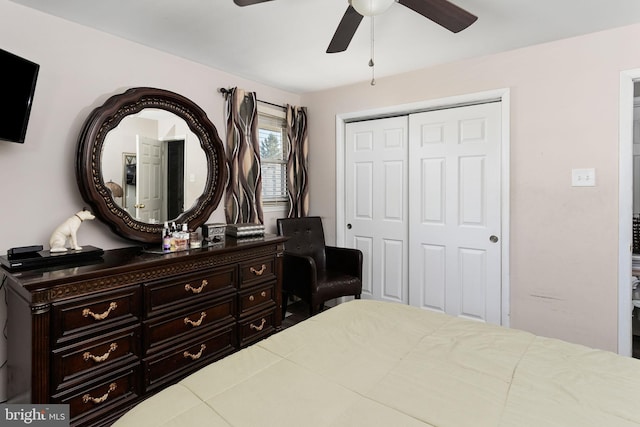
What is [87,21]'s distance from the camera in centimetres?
213

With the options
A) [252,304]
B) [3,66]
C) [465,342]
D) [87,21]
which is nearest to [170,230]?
[252,304]

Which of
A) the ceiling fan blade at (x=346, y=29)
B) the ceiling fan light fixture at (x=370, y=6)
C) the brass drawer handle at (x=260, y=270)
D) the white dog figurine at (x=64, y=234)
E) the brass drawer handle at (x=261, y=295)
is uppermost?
the ceiling fan blade at (x=346, y=29)

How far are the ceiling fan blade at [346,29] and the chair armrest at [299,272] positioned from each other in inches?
67.9

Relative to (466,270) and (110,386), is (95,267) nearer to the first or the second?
(110,386)

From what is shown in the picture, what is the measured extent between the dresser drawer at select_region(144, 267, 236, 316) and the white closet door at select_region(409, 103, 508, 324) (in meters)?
1.82

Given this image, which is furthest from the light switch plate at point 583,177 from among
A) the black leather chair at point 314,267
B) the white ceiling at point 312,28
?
the black leather chair at point 314,267

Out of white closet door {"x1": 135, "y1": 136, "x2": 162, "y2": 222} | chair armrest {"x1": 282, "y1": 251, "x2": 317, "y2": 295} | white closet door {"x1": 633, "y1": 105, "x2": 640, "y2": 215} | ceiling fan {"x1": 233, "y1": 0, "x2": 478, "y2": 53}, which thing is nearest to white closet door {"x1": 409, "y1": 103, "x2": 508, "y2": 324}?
chair armrest {"x1": 282, "y1": 251, "x2": 317, "y2": 295}

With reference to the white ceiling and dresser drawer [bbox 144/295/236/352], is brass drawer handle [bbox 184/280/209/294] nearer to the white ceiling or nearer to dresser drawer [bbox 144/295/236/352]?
dresser drawer [bbox 144/295/236/352]

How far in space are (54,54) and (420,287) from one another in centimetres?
330

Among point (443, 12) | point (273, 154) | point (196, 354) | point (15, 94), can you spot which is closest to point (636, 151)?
point (443, 12)

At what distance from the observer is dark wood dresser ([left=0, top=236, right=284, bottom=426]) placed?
5.16 feet

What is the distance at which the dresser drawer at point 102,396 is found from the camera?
5.45 ft

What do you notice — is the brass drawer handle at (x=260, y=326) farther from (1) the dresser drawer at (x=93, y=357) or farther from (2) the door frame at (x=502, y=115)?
(2) the door frame at (x=502, y=115)

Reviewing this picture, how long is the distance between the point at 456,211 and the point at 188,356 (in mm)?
2418
